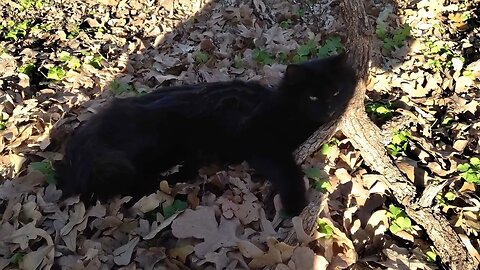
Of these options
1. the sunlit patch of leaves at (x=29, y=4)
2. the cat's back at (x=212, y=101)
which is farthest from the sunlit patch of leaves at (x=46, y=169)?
the sunlit patch of leaves at (x=29, y=4)

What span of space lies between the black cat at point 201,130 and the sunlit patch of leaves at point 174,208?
0.25m

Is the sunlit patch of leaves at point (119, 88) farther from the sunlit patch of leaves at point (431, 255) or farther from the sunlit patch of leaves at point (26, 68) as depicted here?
the sunlit patch of leaves at point (431, 255)

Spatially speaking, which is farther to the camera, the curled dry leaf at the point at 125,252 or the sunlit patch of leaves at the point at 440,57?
the sunlit patch of leaves at the point at 440,57

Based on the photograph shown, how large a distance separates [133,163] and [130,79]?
153 cm

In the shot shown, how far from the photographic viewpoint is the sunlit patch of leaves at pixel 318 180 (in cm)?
289

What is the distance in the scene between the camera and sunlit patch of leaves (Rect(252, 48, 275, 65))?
433 centimetres

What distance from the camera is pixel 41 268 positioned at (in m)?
2.48

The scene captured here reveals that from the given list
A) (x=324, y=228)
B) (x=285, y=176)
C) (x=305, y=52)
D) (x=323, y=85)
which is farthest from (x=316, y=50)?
(x=324, y=228)

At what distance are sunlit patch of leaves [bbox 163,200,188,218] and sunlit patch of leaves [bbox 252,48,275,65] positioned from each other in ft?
6.09

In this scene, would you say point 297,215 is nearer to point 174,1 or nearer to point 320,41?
point 320,41

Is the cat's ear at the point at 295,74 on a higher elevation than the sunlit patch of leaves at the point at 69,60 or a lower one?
higher

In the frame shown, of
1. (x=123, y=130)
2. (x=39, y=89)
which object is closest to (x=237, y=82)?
(x=123, y=130)

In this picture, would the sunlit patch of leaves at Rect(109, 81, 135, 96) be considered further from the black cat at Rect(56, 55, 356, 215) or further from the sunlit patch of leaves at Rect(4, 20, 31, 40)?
the sunlit patch of leaves at Rect(4, 20, 31, 40)

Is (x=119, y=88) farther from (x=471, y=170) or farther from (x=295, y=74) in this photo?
(x=471, y=170)
